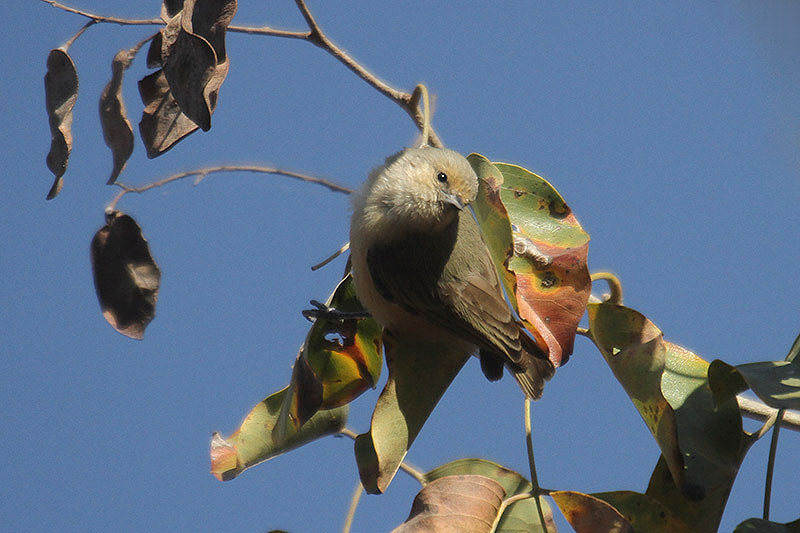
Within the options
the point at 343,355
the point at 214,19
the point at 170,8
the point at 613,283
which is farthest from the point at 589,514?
the point at 170,8

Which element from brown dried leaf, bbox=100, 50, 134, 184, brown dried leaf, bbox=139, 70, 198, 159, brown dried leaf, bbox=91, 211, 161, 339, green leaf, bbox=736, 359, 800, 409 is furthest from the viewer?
brown dried leaf, bbox=91, 211, 161, 339

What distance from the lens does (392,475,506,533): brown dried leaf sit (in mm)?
1717

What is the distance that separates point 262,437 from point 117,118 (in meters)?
1.00

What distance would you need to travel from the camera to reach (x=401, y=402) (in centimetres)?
200

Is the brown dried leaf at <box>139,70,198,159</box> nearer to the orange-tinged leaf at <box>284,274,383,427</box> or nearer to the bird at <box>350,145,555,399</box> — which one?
the orange-tinged leaf at <box>284,274,383,427</box>

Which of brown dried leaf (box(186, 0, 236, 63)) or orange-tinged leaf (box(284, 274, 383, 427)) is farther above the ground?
brown dried leaf (box(186, 0, 236, 63))

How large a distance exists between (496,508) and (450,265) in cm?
99

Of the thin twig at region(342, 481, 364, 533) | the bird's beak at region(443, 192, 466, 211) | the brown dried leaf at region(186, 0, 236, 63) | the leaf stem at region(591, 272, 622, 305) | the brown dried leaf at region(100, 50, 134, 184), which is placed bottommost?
the thin twig at region(342, 481, 364, 533)

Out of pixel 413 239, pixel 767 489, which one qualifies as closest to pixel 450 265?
pixel 413 239

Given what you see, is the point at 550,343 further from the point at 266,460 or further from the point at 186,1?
the point at 186,1

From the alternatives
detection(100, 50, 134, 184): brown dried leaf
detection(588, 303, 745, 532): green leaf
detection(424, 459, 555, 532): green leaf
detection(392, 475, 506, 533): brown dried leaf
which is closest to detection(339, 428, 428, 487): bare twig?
detection(424, 459, 555, 532): green leaf

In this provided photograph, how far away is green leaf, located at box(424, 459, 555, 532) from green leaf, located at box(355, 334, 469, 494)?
167 mm

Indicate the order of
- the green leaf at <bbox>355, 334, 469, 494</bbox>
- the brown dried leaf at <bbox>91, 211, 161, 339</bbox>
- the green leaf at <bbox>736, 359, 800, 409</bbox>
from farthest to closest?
1. the brown dried leaf at <bbox>91, 211, 161, 339</bbox>
2. the green leaf at <bbox>355, 334, 469, 494</bbox>
3. the green leaf at <bbox>736, 359, 800, 409</bbox>

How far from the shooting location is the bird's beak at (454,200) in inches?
93.9
